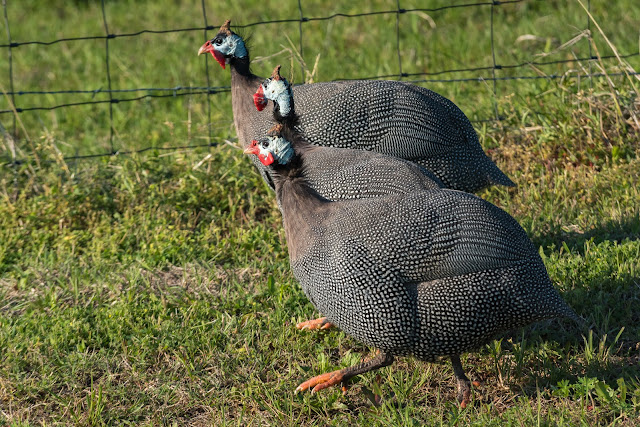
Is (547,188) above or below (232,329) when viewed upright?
above

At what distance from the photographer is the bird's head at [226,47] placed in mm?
4234

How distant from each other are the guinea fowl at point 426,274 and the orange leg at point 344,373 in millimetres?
180

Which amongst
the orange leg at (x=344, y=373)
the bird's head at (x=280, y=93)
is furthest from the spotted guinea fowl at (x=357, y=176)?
the orange leg at (x=344, y=373)

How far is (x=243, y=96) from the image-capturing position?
4188mm

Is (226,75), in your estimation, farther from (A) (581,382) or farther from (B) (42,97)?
(A) (581,382)

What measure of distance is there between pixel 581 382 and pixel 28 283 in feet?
8.43

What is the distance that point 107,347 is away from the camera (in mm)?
3334

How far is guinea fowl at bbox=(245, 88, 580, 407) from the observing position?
2.66 m

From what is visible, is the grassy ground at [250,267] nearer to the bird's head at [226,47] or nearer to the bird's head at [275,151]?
the bird's head at [226,47]

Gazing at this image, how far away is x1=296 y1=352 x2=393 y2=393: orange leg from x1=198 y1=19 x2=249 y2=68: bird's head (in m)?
1.97

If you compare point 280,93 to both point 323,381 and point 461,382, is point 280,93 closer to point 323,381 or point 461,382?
point 323,381

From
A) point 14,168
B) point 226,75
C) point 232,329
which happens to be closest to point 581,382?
point 232,329

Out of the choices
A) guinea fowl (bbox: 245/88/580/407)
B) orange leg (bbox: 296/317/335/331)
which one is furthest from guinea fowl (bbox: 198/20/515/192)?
guinea fowl (bbox: 245/88/580/407)

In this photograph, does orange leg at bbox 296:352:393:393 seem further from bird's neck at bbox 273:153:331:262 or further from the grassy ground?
bird's neck at bbox 273:153:331:262
